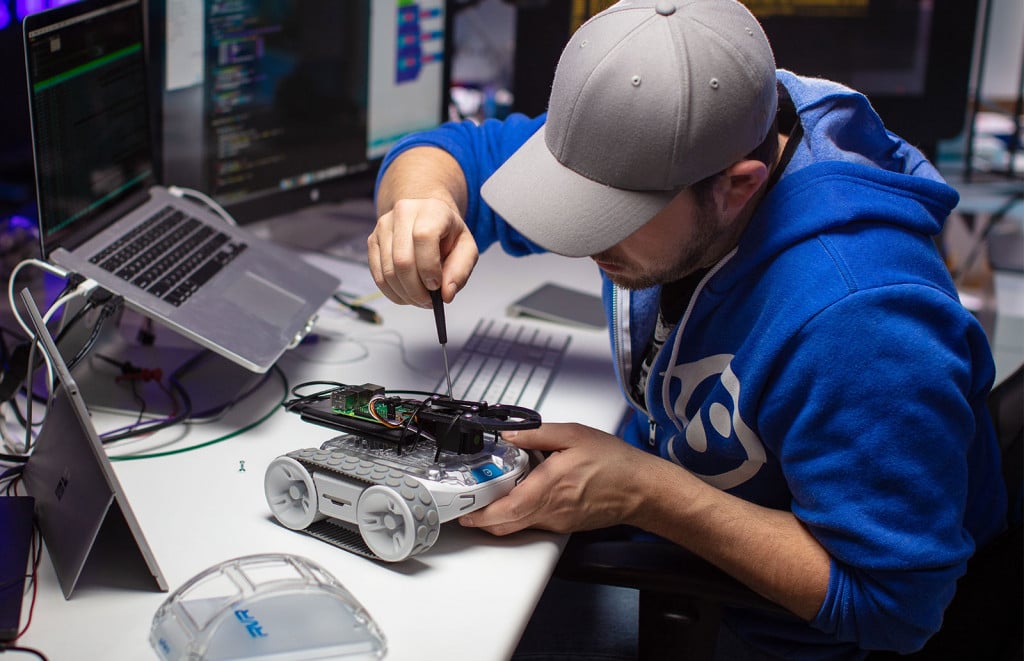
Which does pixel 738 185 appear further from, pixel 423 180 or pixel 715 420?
pixel 423 180

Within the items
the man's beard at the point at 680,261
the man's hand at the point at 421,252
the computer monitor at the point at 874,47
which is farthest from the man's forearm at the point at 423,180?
the computer monitor at the point at 874,47

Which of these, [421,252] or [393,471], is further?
[421,252]

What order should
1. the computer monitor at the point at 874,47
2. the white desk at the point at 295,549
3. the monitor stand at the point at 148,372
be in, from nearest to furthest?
the white desk at the point at 295,549 → the monitor stand at the point at 148,372 → the computer monitor at the point at 874,47

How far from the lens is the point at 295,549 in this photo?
862 mm

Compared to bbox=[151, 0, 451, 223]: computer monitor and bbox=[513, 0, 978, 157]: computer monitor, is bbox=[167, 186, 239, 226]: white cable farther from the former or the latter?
bbox=[513, 0, 978, 157]: computer monitor

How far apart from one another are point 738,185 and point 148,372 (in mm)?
715

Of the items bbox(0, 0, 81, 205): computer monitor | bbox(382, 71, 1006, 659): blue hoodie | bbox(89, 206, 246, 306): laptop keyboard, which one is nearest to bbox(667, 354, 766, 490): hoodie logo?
bbox(382, 71, 1006, 659): blue hoodie

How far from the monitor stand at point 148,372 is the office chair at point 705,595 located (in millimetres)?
470

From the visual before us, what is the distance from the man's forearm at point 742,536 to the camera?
0.90 meters

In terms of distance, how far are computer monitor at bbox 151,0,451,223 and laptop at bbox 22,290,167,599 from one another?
0.60m

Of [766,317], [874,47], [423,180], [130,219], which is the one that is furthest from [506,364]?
[874,47]

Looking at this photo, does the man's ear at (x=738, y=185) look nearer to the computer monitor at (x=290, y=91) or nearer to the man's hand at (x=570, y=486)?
the man's hand at (x=570, y=486)

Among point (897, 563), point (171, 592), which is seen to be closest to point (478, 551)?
point (171, 592)

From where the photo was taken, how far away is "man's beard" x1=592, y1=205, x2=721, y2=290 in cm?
92
